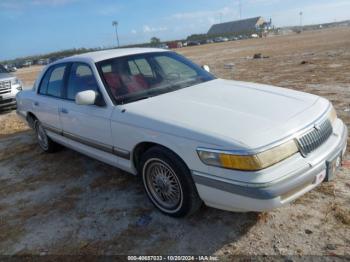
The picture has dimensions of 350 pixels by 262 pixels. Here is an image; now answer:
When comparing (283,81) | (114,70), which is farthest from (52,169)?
(283,81)

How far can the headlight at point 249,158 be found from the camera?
2.65 meters

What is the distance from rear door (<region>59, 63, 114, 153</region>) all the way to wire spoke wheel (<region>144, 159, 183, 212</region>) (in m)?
0.63

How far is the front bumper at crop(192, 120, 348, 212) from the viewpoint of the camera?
2639 mm

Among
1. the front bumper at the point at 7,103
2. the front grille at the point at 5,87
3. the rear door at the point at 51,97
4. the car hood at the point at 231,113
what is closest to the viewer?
the car hood at the point at 231,113

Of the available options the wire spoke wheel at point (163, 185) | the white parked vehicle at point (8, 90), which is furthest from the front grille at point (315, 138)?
the white parked vehicle at point (8, 90)

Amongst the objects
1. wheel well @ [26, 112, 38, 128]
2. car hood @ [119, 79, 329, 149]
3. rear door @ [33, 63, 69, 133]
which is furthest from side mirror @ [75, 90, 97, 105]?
wheel well @ [26, 112, 38, 128]

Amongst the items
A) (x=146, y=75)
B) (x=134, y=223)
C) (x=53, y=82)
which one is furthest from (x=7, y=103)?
(x=134, y=223)

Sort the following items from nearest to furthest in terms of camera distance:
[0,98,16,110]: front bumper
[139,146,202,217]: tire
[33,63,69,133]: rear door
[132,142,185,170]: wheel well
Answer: [139,146,202,217]: tire → [132,142,185,170]: wheel well → [33,63,69,133]: rear door → [0,98,16,110]: front bumper

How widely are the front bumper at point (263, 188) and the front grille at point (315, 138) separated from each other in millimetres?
69

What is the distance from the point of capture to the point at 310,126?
3.02 metres

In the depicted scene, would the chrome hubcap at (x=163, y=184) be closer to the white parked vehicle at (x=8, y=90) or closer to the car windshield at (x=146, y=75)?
the car windshield at (x=146, y=75)

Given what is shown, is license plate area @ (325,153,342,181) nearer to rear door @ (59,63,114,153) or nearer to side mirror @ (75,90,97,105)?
rear door @ (59,63,114,153)

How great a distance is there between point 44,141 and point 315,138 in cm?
452

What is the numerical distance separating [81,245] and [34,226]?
0.78m
